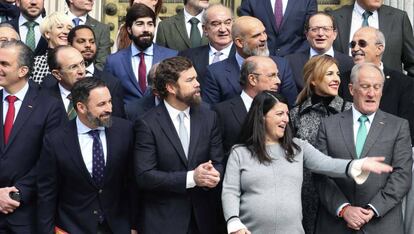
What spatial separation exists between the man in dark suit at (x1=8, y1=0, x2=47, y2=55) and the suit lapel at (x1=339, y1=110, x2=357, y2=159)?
10.8 ft

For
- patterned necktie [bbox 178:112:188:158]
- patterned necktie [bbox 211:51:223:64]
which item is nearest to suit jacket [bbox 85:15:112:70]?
patterned necktie [bbox 211:51:223:64]

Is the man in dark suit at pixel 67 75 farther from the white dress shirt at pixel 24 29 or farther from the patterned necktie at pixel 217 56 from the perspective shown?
the white dress shirt at pixel 24 29

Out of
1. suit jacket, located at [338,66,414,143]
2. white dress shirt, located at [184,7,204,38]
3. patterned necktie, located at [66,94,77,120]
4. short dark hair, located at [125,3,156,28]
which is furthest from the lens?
white dress shirt, located at [184,7,204,38]

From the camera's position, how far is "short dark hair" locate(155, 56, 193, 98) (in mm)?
6832

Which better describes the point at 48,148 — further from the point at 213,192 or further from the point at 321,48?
the point at 321,48

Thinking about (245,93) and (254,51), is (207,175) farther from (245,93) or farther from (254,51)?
(254,51)

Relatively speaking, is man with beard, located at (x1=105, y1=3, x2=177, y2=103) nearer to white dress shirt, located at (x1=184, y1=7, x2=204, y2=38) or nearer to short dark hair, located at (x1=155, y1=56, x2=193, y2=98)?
white dress shirt, located at (x1=184, y1=7, x2=204, y2=38)

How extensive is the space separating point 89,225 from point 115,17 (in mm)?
4828

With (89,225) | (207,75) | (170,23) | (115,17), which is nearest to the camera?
(89,225)

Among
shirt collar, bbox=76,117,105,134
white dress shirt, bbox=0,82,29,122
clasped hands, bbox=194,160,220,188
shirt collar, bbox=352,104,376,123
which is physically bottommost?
clasped hands, bbox=194,160,220,188

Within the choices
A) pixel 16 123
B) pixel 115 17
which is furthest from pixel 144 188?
pixel 115 17

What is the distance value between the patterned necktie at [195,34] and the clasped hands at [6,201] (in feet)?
9.51

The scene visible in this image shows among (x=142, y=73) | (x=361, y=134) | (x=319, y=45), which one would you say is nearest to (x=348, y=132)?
(x=361, y=134)

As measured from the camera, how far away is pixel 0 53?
7.05 metres
